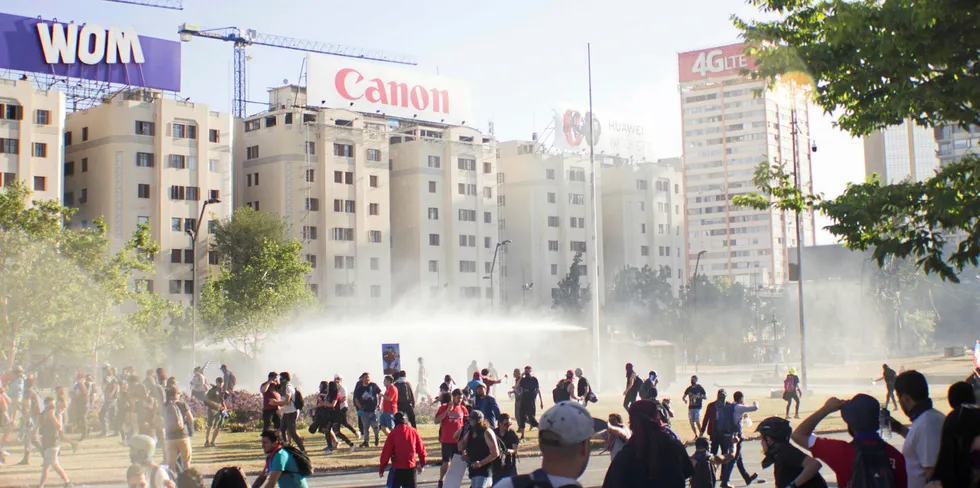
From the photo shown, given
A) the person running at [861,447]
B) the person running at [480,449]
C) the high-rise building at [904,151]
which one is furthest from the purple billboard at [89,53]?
the high-rise building at [904,151]

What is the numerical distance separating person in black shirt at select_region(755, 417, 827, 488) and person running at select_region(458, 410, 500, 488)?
4793 mm

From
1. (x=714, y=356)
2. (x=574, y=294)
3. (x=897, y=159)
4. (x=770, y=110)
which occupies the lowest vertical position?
(x=714, y=356)

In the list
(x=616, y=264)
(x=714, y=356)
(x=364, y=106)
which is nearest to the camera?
(x=364, y=106)

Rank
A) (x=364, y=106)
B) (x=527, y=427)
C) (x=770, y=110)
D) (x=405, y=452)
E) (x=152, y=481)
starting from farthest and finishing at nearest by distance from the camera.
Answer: (x=770, y=110), (x=364, y=106), (x=527, y=427), (x=405, y=452), (x=152, y=481)

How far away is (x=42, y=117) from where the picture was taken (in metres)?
67.1

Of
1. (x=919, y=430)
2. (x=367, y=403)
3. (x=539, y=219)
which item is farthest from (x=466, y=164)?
(x=919, y=430)

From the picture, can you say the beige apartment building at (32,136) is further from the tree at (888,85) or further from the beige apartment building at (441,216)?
the tree at (888,85)

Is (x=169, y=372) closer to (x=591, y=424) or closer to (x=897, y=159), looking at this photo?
(x=591, y=424)

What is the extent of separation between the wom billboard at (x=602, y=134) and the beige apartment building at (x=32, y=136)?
4970 cm

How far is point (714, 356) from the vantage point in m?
92.2

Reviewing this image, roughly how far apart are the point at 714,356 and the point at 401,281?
31036 mm

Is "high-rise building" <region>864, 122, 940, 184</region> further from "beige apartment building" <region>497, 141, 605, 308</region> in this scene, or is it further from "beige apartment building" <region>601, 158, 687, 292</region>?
"beige apartment building" <region>497, 141, 605, 308</region>

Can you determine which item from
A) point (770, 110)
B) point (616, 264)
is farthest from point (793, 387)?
point (770, 110)

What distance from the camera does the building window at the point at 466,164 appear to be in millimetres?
90812
